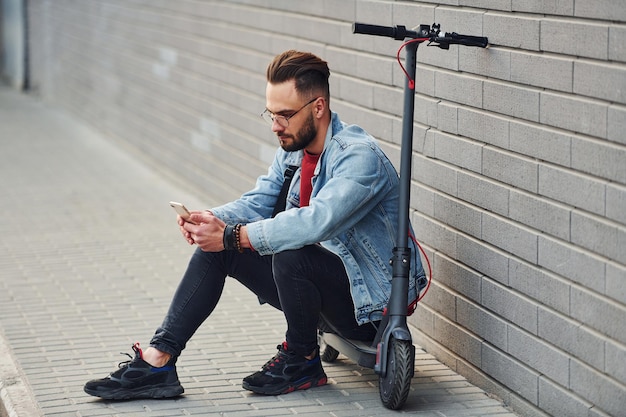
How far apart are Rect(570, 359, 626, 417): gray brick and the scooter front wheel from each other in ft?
2.07

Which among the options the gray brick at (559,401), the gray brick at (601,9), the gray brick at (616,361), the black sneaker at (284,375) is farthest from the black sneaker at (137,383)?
the gray brick at (601,9)

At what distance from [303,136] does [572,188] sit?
116 cm

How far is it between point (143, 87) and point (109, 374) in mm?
6734

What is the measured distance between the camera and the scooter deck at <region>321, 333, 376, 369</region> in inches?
183

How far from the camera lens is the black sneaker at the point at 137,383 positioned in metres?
4.78

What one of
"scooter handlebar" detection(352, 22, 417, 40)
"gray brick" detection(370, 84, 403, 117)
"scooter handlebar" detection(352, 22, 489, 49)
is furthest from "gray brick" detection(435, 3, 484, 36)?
"gray brick" detection(370, 84, 403, 117)

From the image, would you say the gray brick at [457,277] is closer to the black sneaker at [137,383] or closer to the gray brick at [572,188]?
the gray brick at [572,188]

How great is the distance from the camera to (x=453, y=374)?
203 inches

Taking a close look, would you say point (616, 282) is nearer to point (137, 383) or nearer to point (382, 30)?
point (382, 30)

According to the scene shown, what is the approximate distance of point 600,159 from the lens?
13.1 ft

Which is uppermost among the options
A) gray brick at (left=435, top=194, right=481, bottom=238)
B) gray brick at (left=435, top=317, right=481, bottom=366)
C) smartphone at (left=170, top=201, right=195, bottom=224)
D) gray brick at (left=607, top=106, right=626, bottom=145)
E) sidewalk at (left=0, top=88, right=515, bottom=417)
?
gray brick at (left=607, top=106, right=626, bottom=145)

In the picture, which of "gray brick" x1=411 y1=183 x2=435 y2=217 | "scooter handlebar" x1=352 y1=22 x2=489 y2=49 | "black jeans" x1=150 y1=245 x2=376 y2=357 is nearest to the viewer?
"scooter handlebar" x1=352 y1=22 x2=489 y2=49

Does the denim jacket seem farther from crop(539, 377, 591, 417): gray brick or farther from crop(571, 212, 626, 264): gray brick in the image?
crop(571, 212, 626, 264): gray brick

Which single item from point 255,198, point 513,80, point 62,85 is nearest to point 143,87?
point 62,85
